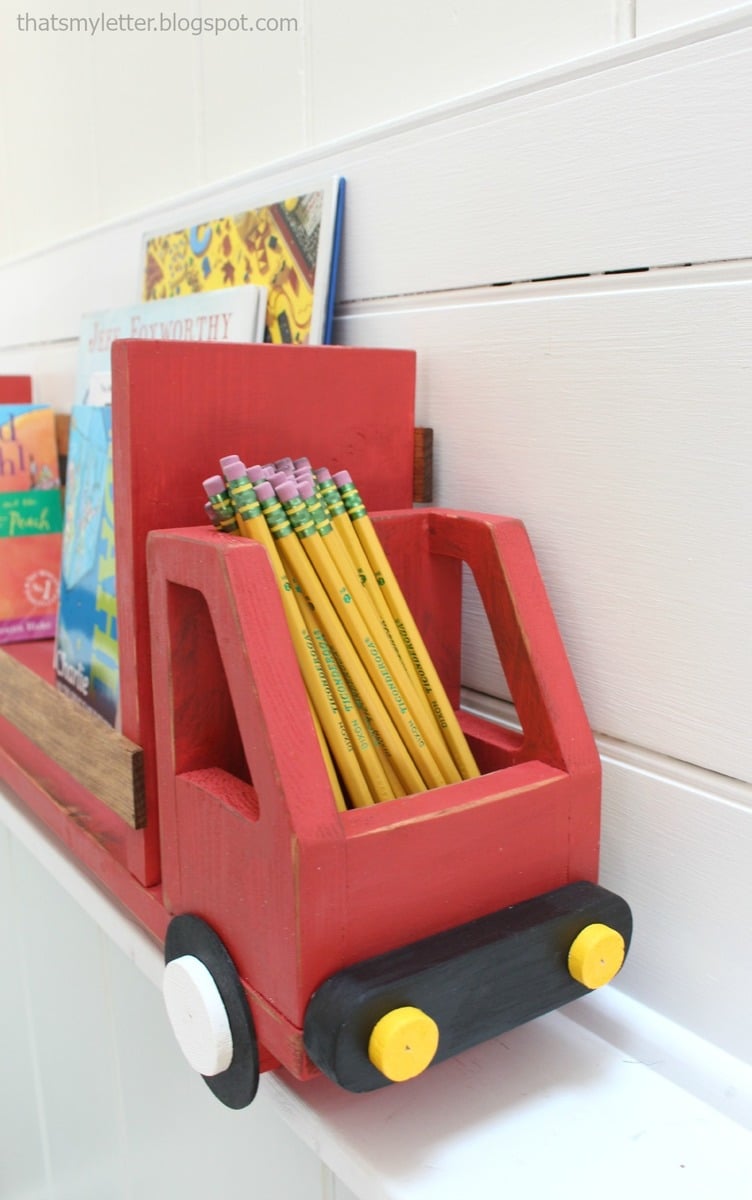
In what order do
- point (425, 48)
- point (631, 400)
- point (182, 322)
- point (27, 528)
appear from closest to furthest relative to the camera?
point (631, 400) < point (425, 48) < point (182, 322) < point (27, 528)

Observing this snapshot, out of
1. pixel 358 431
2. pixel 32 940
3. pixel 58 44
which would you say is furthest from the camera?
pixel 58 44

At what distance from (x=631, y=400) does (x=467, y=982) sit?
0.29 metres

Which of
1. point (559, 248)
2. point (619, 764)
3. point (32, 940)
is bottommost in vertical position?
point (32, 940)

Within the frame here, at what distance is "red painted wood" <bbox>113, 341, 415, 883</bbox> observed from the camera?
51 cm

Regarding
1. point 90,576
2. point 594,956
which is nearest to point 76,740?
point 90,576

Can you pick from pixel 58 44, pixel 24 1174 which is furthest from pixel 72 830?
pixel 58 44

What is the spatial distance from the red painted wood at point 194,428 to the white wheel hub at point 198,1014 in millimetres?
86

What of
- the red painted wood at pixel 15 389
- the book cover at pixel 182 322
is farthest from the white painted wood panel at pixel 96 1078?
the red painted wood at pixel 15 389

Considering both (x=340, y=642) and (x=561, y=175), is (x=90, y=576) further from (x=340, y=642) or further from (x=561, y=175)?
(x=561, y=175)

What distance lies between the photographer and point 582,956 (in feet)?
1.49

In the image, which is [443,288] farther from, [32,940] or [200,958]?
[32,940]

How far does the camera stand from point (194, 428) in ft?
1.71

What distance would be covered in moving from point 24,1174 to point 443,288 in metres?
1.06

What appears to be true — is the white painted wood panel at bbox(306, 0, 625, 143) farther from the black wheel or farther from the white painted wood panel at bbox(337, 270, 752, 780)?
the black wheel
